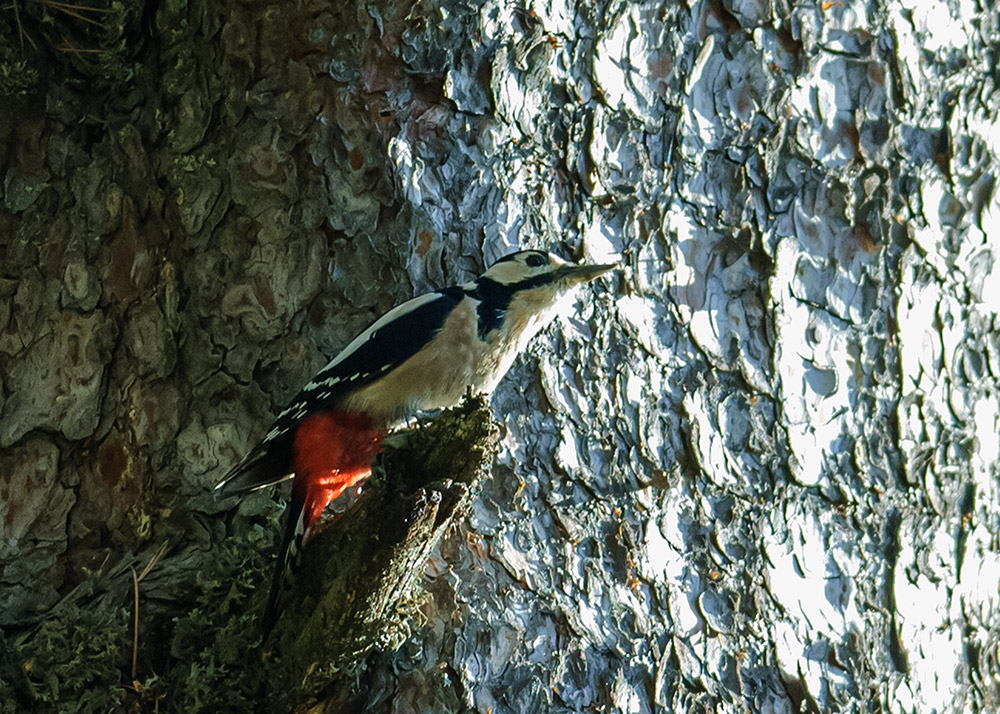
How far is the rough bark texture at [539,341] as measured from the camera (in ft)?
7.37

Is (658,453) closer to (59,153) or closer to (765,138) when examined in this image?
(765,138)

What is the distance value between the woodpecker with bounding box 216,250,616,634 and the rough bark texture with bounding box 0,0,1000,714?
0.18 meters

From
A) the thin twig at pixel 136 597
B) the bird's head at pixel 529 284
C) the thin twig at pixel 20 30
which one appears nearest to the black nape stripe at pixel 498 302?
the bird's head at pixel 529 284

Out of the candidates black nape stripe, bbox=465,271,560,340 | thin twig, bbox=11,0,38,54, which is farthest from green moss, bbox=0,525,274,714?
thin twig, bbox=11,0,38,54

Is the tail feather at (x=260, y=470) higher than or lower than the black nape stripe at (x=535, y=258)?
lower

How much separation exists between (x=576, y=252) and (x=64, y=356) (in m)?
1.22

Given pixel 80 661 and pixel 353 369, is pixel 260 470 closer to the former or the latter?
pixel 353 369

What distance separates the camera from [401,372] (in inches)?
86.1

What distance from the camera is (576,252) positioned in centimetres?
245

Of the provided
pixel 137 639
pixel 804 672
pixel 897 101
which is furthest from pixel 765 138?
pixel 137 639

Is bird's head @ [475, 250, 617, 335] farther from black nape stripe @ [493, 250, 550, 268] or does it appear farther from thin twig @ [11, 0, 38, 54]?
thin twig @ [11, 0, 38, 54]

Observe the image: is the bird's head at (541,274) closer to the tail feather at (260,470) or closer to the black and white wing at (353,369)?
the black and white wing at (353,369)

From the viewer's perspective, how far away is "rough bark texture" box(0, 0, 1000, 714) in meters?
2.25

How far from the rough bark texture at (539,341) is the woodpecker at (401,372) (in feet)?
0.58
